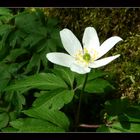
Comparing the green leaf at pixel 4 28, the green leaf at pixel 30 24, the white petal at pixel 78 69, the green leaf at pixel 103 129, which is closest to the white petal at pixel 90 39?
the white petal at pixel 78 69

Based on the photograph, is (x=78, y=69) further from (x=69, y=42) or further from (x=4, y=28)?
(x=4, y=28)

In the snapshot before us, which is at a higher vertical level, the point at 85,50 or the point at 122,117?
the point at 85,50

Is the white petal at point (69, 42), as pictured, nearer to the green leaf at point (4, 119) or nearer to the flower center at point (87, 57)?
the flower center at point (87, 57)

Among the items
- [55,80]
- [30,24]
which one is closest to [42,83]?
[55,80]

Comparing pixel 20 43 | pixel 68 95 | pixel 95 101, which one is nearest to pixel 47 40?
pixel 20 43

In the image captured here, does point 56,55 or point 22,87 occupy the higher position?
point 56,55
